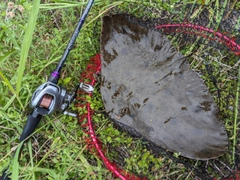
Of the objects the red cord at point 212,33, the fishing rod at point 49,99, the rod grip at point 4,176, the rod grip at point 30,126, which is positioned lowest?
the rod grip at point 4,176

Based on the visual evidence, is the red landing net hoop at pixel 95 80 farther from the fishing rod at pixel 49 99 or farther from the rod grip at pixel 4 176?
the rod grip at pixel 4 176

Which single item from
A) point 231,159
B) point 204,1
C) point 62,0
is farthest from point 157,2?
→ point 231,159

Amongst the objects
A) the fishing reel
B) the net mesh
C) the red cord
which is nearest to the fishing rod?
the fishing reel

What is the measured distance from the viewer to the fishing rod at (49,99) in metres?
1.77

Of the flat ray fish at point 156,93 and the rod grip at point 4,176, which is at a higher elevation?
the flat ray fish at point 156,93

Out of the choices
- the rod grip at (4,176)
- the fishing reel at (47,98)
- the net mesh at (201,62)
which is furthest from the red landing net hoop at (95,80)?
the rod grip at (4,176)

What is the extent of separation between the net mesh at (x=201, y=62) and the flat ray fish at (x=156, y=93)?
0.24ft

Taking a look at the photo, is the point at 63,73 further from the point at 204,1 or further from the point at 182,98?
the point at 204,1

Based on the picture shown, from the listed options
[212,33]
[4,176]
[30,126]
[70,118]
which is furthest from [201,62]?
[4,176]

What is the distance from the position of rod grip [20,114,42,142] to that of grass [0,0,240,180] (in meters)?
0.08

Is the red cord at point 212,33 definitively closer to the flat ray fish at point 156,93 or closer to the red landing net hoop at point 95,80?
the red landing net hoop at point 95,80

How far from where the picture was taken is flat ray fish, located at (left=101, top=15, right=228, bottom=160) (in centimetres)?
185

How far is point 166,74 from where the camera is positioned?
76.9 inches

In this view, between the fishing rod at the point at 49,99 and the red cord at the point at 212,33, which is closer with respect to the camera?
the fishing rod at the point at 49,99
